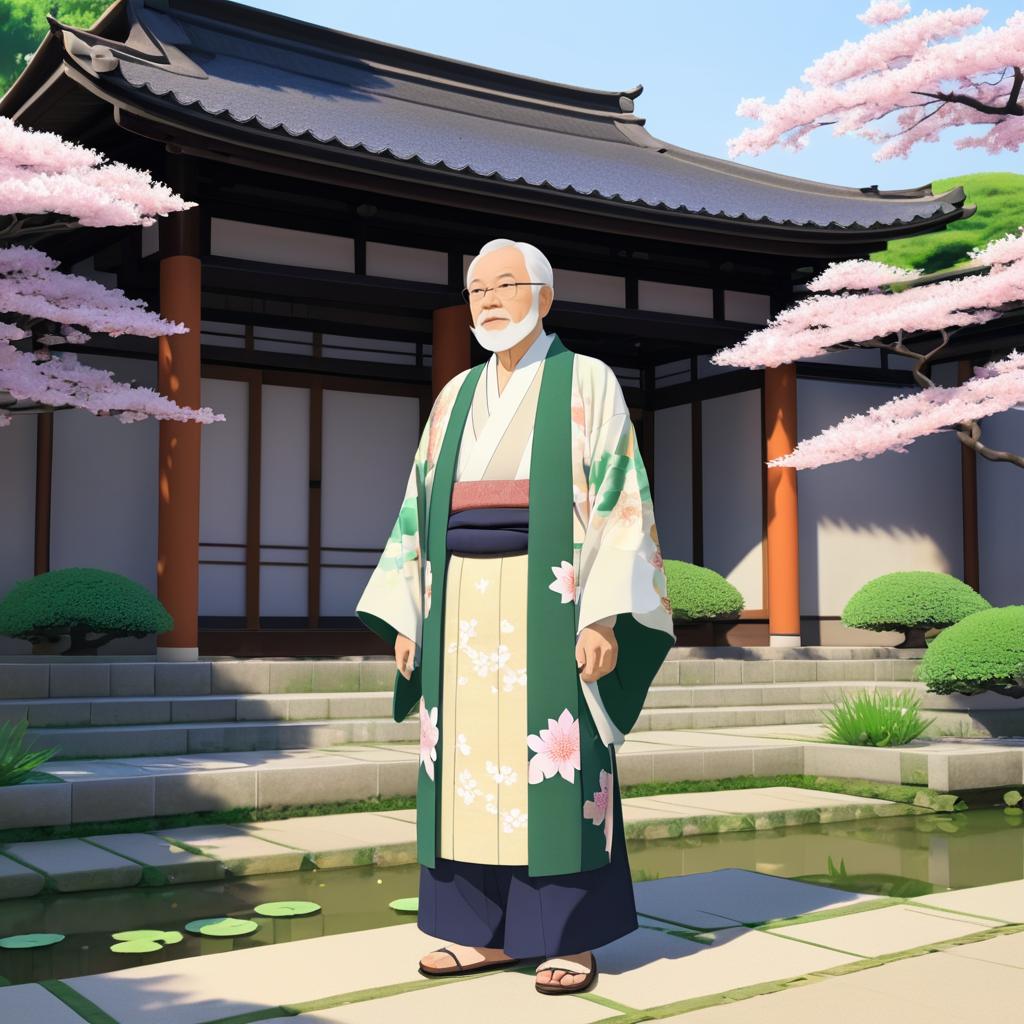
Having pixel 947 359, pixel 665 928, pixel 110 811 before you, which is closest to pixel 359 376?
pixel 947 359

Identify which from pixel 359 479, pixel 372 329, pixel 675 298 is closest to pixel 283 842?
pixel 359 479

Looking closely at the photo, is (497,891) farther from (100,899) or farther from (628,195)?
(628,195)

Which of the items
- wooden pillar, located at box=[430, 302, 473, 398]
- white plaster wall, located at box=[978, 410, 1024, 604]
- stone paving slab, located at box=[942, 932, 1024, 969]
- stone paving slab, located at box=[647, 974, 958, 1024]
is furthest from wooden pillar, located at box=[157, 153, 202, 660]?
white plaster wall, located at box=[978, 410, 1024, 604]

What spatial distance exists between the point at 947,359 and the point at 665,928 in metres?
11.6

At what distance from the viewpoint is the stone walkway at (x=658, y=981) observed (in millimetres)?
3082

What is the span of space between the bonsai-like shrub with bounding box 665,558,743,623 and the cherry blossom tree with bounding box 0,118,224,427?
474cm

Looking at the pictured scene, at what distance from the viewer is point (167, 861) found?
5.24 metres

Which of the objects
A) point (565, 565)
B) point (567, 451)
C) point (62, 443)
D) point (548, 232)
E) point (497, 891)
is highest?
point (548, 232)

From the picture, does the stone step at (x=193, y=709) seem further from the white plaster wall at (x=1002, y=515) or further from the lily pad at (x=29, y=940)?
the white plaster wall at (x=1002, y=515)

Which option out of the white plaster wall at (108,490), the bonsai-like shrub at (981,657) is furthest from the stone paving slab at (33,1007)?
the white plaster wall at (108,490)

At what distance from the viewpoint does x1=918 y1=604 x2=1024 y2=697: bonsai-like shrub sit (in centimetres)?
872

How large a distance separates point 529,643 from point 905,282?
1127cm

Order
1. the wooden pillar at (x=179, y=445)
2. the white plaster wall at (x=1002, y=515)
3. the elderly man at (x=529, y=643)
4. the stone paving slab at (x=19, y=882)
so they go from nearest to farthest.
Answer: the elderly man at (x=529, y=643)
the stone paving slab at (x=19, y=882)
the wooden pillar at (x=179, y=445)
the white plaster wall at (x=1002, y=515)

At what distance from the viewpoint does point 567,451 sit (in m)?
3.53
